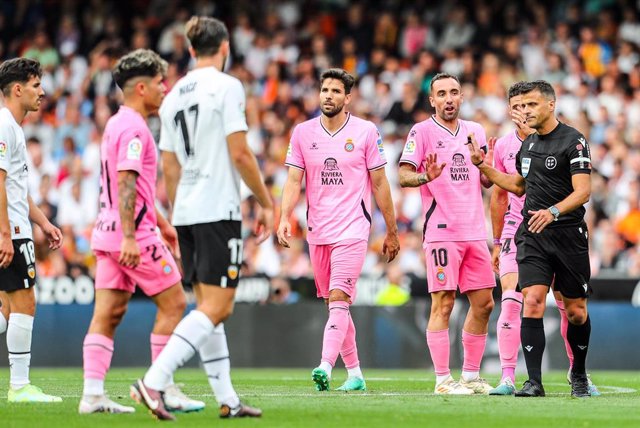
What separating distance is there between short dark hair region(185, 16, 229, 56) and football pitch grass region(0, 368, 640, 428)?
246 cm

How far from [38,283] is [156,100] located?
1077 centimetres

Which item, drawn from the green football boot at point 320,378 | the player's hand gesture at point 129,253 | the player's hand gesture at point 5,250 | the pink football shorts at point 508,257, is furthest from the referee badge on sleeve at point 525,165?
the player's hand gesture at point 5,250

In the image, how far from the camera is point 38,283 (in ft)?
63.1

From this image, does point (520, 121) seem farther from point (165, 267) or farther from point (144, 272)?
point (144, 272)

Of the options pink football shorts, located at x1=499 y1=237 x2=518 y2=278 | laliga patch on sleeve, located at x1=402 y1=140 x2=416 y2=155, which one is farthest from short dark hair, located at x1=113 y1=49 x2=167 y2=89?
pink football shorts, located at x1=499 y1=237 x2=518 y2=278

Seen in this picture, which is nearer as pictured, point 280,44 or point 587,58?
point 587,58

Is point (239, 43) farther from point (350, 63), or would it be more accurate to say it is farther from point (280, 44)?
point (350, 63)

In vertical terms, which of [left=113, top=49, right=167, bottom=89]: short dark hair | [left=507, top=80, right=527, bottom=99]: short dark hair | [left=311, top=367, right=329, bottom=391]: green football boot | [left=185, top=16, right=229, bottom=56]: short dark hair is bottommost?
[left=311, top=367, right=329, bottom=391]: green football boot

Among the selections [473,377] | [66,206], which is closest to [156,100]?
[473,377]

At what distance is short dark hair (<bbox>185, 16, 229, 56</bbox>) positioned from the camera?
848 cm

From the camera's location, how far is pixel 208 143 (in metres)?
8.49

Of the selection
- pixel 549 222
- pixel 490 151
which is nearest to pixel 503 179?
pixel 490 151

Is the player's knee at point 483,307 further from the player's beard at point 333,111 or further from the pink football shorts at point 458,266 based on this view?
the player's beard at point 333,111

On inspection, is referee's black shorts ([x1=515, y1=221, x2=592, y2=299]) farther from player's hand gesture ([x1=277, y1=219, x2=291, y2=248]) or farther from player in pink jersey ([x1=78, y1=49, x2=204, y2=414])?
player in pink jersey ([x1=78, y1=49, x2=204, y2=414])
